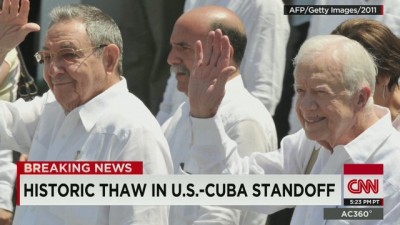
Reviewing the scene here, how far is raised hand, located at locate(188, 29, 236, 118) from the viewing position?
13.8 feet

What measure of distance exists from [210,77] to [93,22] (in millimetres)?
643

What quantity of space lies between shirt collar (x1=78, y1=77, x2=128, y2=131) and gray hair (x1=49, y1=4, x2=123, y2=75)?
0.14 m

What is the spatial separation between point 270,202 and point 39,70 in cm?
189

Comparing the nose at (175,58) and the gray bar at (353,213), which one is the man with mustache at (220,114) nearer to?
the nose at (175,58)

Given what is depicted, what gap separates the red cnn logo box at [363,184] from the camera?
167 inches

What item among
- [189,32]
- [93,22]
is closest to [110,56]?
[93,22]

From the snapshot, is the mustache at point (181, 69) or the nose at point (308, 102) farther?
the mustache at point (181, 69)

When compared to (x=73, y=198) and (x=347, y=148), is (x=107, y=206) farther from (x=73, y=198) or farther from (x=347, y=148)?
(x=347, y=148)

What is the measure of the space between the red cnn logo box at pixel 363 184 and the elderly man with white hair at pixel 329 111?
3cm

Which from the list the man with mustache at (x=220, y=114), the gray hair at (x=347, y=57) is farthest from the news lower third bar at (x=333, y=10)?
the gray hair at (x=347, y=57)

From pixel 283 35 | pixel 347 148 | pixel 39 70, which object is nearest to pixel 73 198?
pixel 347 148

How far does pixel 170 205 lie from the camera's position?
480 centimetres

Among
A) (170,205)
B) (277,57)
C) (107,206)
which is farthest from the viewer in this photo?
(277,57)

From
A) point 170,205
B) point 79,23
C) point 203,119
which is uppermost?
point 79,23
